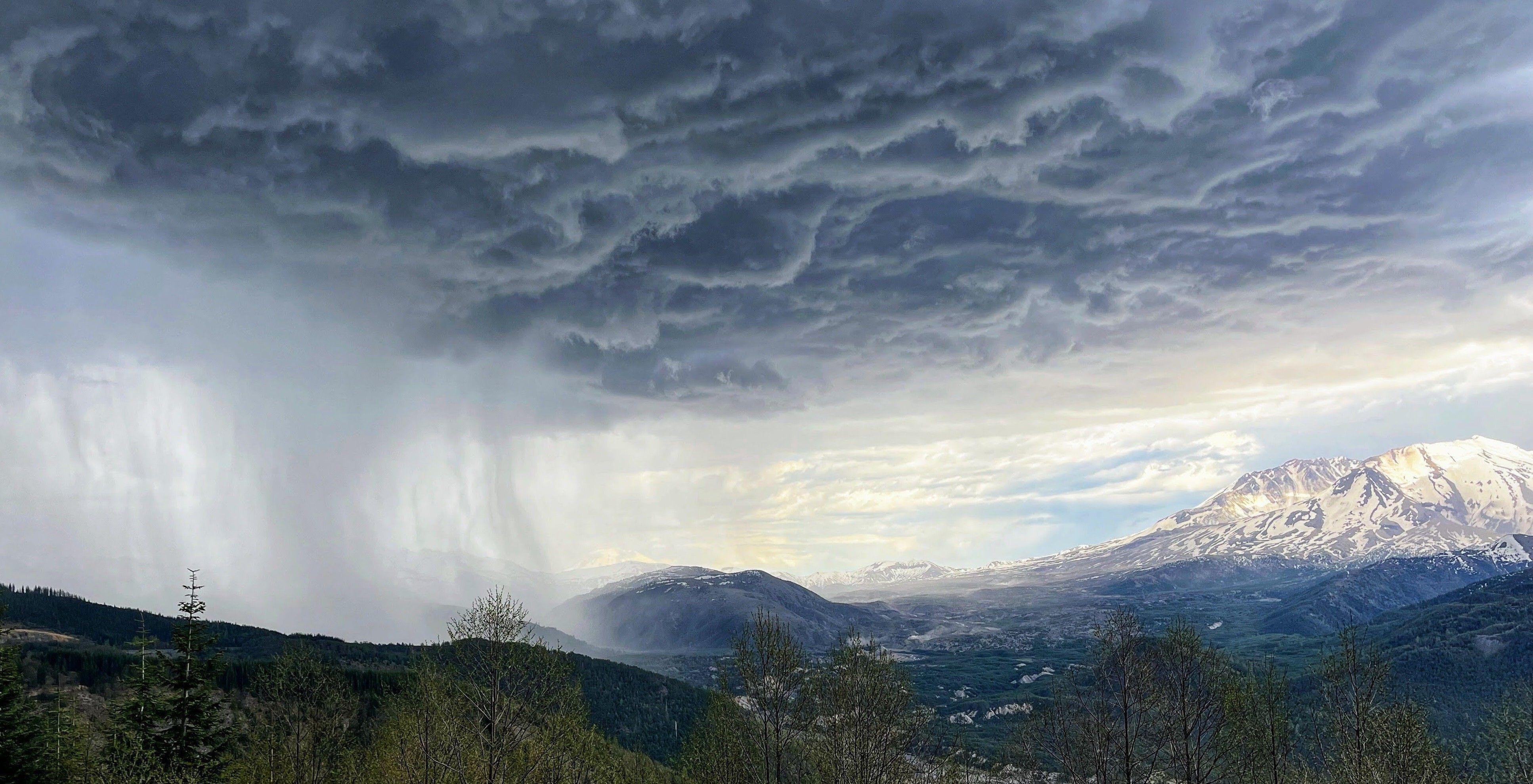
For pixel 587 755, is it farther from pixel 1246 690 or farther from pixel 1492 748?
pixel 1492 748

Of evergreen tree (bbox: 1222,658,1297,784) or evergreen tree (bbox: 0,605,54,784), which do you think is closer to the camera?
evergreen tree (bbox: 0,605,54,784)

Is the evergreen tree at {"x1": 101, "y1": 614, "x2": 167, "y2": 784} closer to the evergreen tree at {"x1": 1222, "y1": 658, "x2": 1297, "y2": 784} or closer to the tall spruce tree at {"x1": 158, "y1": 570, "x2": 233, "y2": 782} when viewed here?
the tall spruce tree at {"x1": 158, "y1": 570, "x2": 233, "y2": 782}

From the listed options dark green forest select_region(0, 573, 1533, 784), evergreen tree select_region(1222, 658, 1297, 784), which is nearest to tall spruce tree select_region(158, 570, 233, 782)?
dark green forest select_region(0, 573, 1533, 784)

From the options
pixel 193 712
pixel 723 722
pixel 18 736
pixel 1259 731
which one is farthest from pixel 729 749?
pixel 1259 731

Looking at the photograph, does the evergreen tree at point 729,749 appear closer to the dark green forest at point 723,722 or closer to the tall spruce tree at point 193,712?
the dark green forest at point 723,722

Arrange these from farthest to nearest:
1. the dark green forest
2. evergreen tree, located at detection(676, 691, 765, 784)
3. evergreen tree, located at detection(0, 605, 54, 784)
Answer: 1. evergreen tree, located at detection(676, 691, 765, 784)
2. the dark green forest
3. evergreen tree, located at detection(0, 605, 54, 784)

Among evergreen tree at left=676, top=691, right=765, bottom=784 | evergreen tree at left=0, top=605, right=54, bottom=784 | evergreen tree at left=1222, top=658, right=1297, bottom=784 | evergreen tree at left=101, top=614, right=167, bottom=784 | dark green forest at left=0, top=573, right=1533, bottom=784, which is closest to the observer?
evergreen tree at left=101, top=614, right=167, bottom=784
